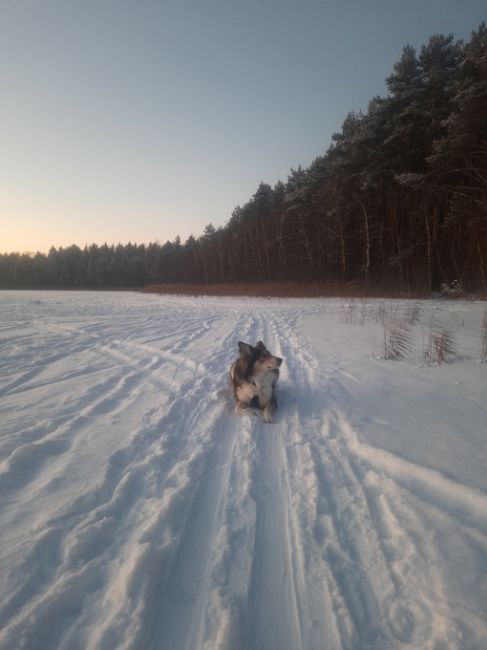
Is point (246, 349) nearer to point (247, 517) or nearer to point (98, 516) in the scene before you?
point (247, 517)

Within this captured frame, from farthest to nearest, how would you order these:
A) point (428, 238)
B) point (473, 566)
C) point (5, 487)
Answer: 1. point (428, 238)
2. point (5, 487)
3. point (473, 566)

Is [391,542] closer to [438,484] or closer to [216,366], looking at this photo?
[438,484]

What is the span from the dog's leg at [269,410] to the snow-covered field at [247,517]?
0.33ft

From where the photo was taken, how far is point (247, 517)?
214 centimetres

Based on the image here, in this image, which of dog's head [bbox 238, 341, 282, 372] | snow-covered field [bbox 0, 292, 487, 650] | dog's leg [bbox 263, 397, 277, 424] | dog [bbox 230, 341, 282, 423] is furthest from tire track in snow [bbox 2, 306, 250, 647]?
dog's head [bbox 238, 341, 282, 372]

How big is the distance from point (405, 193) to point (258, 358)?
73.9 ft

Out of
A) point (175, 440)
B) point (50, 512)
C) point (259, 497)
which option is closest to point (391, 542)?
point (259, 497)

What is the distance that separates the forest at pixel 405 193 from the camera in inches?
606

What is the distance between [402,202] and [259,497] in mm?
24425

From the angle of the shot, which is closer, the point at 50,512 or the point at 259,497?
the point at 50,512

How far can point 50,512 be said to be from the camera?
2150mm

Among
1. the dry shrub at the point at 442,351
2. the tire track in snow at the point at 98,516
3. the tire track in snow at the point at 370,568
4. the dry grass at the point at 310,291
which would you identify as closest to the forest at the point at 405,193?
the dry grass at the point at 310,291

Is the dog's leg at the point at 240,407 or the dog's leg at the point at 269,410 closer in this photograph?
the dog's leg at the point at 269,410

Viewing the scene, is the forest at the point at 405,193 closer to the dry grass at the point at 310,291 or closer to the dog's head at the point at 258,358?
the dry grass at the point at 310,291
